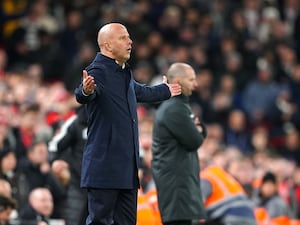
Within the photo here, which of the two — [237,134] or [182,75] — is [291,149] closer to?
[237,134]

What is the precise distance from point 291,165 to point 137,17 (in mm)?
4052

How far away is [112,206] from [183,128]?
1726 mm

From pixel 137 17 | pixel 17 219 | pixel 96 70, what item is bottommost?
pixel 17 219

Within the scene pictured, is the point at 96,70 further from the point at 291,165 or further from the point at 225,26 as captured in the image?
the point at 225,26

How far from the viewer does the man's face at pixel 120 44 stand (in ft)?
27.2

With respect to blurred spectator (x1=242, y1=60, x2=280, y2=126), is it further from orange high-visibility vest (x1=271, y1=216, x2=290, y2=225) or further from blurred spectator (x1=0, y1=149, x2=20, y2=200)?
blurred spectator (x1=0, y1=149, x2=20, y2=200)

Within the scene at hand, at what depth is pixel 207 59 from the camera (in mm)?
20141

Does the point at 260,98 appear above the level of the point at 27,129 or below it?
above

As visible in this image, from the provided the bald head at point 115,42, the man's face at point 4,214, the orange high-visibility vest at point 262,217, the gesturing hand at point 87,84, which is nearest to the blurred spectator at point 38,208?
the man's face at point 4,214

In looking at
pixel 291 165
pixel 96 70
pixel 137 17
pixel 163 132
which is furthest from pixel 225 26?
pixel 96 70

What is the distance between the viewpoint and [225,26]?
2092 centimetres

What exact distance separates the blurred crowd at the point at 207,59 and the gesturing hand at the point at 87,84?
6.93 metres

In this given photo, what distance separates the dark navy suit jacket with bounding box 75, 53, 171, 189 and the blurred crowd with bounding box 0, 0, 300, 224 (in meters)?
6.56

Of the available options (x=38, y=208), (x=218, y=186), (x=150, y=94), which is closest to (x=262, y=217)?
(x=218, y=186)
